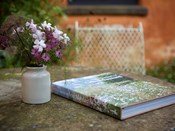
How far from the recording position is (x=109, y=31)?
2938 mm

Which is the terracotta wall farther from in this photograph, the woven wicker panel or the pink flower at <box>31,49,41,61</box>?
the pink flower at <box>31,49,41,61</box>

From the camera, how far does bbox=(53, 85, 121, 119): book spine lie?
0.96m

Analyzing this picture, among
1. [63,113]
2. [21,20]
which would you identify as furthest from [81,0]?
[63,113]

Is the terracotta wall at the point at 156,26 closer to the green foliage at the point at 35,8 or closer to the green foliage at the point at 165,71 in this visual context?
the green foliage at the point at 165,71

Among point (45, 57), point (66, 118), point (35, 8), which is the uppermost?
point (35, 8)

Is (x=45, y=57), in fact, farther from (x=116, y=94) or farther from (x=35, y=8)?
(x=35, y=8)

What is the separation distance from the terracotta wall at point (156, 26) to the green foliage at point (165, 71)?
59 mm

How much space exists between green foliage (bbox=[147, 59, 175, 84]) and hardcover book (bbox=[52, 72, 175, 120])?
2.28 meters

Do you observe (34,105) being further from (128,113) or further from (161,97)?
(161,97)

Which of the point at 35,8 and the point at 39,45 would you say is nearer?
the point at 39,45

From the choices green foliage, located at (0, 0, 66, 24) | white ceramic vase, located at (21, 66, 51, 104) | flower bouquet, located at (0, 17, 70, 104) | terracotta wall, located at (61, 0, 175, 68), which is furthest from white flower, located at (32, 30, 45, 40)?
terracotta wall, located at (61, 0, 175, 68)

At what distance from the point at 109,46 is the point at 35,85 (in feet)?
6.78

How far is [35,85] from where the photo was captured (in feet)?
3.46

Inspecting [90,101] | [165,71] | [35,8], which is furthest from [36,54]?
[165,71]
